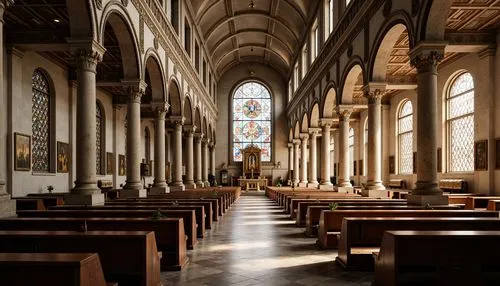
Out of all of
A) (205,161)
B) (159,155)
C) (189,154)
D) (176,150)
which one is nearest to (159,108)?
(159,155)

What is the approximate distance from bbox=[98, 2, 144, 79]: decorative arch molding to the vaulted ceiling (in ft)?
40.5

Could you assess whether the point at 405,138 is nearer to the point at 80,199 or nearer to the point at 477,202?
the point at 477,202

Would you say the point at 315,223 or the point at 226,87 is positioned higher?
the point at 226,87

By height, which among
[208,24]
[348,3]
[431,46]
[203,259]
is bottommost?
[203,259]

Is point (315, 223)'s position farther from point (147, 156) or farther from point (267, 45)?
point (267, 45)

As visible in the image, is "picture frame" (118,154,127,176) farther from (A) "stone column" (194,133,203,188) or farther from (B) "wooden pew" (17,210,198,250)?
(B) "wooden pew" (17,210,198,250)

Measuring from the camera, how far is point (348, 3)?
58.3 ft

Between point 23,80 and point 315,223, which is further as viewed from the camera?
point 23,80

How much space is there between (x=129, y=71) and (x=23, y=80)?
14.1ft

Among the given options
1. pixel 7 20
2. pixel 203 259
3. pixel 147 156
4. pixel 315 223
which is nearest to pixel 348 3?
pixel 315 223

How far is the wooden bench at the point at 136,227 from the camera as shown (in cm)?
656

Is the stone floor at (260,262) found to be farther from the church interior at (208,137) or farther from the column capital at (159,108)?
the column capital at (159,108)

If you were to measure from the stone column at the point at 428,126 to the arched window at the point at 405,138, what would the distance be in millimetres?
15461

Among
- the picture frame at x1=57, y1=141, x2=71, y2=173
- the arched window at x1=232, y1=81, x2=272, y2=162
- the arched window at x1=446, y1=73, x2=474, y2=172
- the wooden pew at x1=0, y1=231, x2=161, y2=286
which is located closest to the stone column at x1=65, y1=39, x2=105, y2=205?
the wooden pew at x1=0, y1=231, x2=161, y2=286
